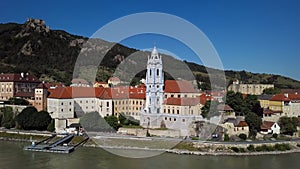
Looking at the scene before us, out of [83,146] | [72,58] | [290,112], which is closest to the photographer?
[83,146]

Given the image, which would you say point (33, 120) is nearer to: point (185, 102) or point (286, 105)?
point (185, 102)

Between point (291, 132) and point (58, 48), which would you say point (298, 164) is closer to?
point (291, 132)

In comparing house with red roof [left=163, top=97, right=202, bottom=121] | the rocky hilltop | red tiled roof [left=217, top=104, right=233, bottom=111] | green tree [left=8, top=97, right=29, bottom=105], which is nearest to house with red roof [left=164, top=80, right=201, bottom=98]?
house with red roof [left=163, top=97, right=202, bottom=121]

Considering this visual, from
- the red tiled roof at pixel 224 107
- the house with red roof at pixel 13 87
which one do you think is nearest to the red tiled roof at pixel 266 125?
the red tiled roof at pixel 224 107

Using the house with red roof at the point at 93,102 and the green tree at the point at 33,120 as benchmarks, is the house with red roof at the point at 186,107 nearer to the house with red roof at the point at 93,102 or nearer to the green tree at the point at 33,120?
the house with red roof at the point at 93,102

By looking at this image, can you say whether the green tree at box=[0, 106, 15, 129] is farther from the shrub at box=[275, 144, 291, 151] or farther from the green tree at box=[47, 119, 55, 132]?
the shrub at box=[275, 144, 291, 151]

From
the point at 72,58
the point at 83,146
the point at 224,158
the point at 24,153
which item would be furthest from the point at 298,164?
the point at 72,58
